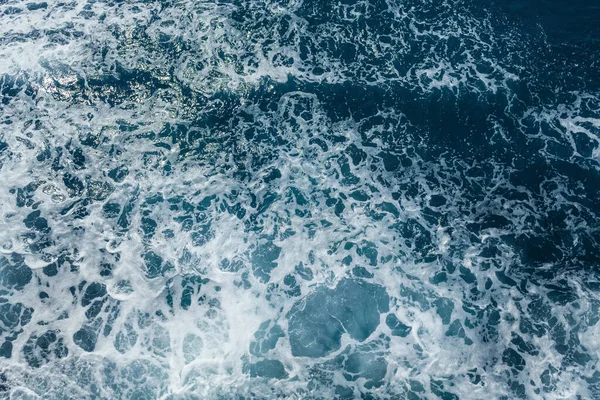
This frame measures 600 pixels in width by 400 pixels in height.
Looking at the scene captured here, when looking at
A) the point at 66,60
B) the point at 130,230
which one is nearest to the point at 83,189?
the point at 130,230

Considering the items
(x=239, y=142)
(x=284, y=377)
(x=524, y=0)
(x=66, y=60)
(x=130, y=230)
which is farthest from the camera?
(x=524, y=0)

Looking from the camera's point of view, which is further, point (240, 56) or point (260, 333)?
point (240, 56)

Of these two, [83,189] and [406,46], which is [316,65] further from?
[83,189]

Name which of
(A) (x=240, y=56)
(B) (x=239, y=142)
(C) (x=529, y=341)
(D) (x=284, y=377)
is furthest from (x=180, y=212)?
(C) (x=529, y=341)

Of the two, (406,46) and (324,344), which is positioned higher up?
(406,46)

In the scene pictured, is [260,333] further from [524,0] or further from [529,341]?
[524,0]

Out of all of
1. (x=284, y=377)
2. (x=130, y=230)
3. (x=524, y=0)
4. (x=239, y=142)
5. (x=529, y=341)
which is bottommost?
(x=284, y=377)

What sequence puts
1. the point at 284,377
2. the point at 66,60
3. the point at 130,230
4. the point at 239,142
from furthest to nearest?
the point at 66,60, the point at 239,142, the point at 130,230, the point at 284,377
